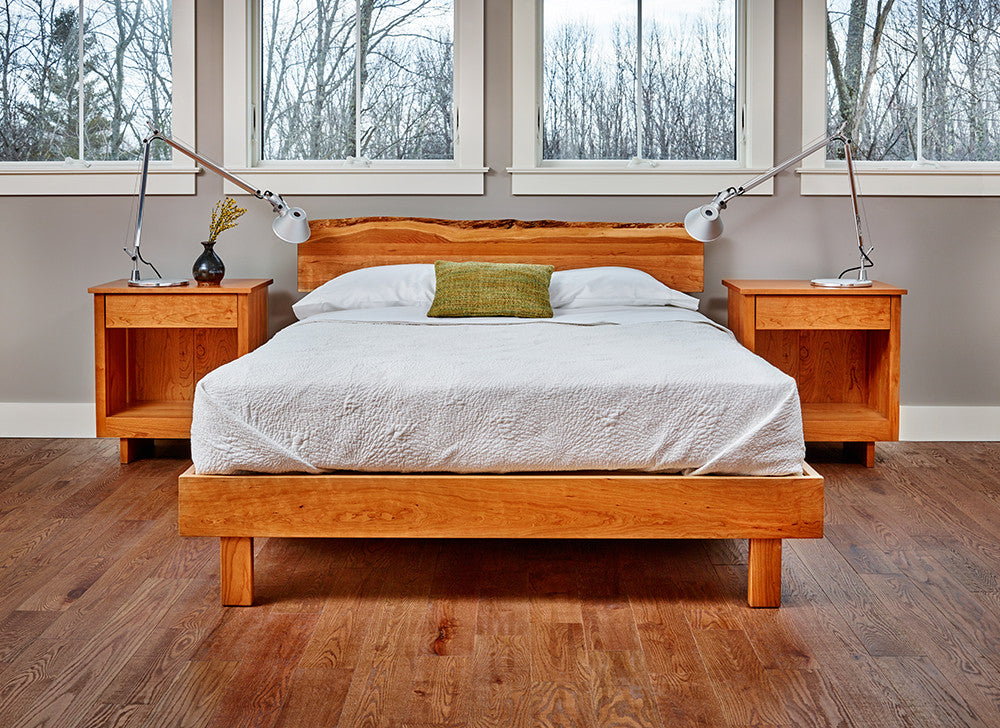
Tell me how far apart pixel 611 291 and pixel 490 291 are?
0.49 metres

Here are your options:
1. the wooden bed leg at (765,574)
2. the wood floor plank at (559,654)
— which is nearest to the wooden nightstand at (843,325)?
the wooden bed leg at (765,574)

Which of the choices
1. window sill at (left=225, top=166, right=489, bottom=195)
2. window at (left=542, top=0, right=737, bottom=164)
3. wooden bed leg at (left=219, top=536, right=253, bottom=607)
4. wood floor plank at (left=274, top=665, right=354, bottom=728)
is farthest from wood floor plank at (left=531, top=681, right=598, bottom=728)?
window at (left=542, top=0, right=737, bottom=164)

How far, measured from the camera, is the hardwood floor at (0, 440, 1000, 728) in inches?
72.5

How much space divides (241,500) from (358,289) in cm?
157

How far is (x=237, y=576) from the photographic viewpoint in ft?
7.70

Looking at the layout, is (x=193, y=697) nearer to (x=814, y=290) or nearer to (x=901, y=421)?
(x=814, y=290)

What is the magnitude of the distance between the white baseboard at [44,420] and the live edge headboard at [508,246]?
115 cm

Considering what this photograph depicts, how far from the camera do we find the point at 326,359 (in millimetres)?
2465

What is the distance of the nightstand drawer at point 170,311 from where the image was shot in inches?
145

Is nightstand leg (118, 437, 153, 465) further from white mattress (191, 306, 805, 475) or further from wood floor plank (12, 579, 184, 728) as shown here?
white mattress (191, 306, 805, 475)

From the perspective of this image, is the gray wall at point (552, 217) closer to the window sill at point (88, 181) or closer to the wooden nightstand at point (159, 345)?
the window sill at point (88, 181)

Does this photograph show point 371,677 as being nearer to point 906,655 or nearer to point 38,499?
point 906,655

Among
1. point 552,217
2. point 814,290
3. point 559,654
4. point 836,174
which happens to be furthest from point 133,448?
point 836,174

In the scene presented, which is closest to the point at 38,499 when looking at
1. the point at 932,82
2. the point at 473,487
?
the point at 473,487
